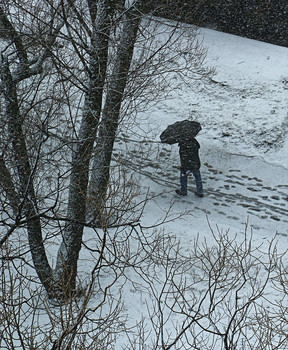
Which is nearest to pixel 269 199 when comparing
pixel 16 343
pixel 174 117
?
pixel 174 117

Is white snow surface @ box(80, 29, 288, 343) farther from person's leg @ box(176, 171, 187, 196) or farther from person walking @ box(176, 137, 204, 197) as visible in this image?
person walking @ box(176, 137, 204, 197)

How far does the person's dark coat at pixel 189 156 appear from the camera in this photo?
405 inches

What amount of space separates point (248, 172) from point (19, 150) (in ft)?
23.0

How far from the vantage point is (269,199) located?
35.0 ft

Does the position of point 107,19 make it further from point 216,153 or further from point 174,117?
point 174,117

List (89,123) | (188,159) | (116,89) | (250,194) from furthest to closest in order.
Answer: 1. (250,194)
2. (188,159)
3. (116,89)
4. (89,123)

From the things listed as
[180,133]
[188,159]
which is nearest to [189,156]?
[188,159]

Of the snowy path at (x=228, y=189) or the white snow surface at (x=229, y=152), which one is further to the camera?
the snowy path at (x=228, y=189)

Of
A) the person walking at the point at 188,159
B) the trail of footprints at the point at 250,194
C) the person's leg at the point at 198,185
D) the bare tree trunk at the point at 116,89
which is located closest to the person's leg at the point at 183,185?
the person walking at the point at 188,159

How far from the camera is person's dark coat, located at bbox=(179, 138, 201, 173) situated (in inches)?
405

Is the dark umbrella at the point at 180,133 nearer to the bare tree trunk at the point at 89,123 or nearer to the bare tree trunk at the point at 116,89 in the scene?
the bare tree trunk at the point at 116,89

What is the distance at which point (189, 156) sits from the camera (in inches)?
405

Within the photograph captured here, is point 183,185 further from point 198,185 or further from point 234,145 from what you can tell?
point 234,145

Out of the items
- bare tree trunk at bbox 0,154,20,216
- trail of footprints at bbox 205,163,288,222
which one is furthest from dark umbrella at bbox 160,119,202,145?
bare tree trunk at bbox 0,154,20,216
